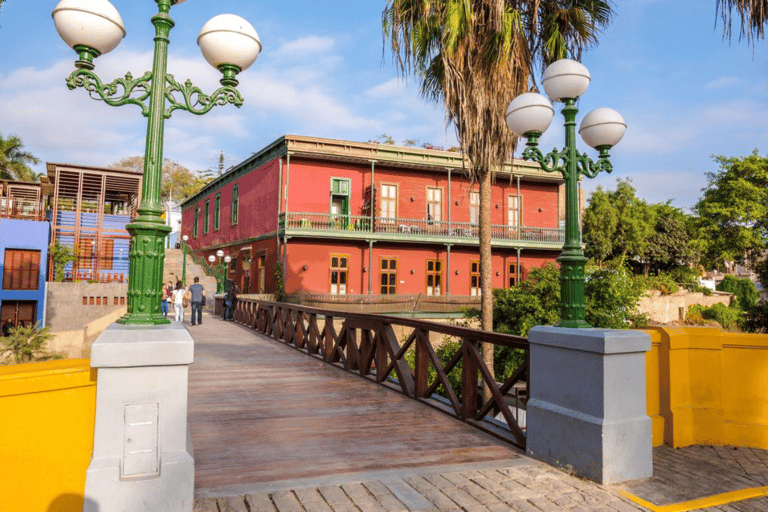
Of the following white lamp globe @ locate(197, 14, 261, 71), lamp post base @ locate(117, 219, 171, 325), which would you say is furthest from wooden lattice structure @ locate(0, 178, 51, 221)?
lamp post base @ locate(117, 219, 171, 325)

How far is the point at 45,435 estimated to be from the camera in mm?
2918

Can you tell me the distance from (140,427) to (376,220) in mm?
22251

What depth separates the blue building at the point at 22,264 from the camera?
69.9ft

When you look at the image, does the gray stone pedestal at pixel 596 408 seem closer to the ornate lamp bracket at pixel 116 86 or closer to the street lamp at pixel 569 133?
the street lamp at pixel 569 133

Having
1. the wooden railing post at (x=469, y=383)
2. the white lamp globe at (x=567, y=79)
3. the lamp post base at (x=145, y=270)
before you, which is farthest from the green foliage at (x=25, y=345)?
the white lamp globe at (x=567, y=79)

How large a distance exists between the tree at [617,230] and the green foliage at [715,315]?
517 cm

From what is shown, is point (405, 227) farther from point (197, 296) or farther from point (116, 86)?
point (116, 86)

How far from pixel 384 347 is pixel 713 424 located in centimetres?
422

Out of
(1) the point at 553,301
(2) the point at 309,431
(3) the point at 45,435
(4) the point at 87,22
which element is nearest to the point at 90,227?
(1) the point at 553,301

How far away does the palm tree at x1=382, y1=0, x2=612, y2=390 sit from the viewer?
10414 millimetres

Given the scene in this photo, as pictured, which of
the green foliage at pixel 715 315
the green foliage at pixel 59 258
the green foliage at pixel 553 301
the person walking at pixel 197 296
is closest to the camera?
the green foliage at pixel 553 301

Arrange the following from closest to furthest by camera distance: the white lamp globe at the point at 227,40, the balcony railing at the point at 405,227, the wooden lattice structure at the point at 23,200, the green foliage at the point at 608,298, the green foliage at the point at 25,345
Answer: the white lamp globe at the point at 227,40 → the green foliage at the point at 25,345 → the green foliage at the point at 608,298 → the wooden lattice structure at the point at 23,200 → the balcony railing at the point at 405,227

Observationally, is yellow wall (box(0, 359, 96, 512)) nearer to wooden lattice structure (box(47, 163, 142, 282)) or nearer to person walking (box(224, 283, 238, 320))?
person walking (box(224, 283, 238, 320))

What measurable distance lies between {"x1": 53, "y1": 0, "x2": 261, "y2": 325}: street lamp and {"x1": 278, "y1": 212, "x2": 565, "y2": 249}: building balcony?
1889 cm
